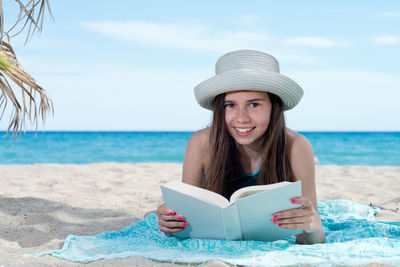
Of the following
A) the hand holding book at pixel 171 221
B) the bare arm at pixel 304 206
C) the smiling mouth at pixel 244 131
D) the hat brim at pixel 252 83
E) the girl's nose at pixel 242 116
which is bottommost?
the hand holding book at pixel 171 221

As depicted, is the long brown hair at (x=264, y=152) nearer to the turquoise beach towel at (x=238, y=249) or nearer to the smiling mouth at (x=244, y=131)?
the smiling mouth at (x=244, y=131)

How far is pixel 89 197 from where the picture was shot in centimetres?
381

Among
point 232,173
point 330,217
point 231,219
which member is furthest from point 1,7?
point 330,217

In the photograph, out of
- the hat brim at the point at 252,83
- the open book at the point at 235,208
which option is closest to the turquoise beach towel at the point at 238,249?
the open book at the point at 235,208

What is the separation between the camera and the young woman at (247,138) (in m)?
2.19

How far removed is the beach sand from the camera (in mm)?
2359

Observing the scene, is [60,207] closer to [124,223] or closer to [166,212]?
[124,223]

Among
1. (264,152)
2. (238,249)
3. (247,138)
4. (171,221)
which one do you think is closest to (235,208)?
(238,249)

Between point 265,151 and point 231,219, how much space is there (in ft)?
2.06

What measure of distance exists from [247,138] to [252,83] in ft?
0.95

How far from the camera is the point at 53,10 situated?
348 centimetres

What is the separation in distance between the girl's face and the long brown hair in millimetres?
78

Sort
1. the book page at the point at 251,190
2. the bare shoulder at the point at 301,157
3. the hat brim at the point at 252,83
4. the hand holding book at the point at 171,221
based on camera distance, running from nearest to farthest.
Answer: the book page at the point at 251,190
the hand holding book at the point at 171,221
the hat brim at the point at 252,83
the bare shoulder at the point at 301,157

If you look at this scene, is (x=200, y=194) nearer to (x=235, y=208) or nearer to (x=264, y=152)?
(x=235, y=208)
